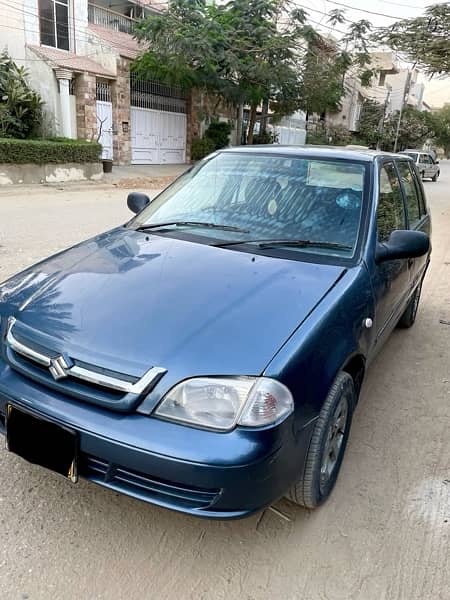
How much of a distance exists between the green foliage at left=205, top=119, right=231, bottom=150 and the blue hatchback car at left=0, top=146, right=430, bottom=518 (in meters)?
21.9

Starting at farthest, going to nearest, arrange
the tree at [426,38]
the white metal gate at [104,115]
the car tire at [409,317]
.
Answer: the white metal gate at [104,115] < the tree at [426,38] < the car tire at [409,317]

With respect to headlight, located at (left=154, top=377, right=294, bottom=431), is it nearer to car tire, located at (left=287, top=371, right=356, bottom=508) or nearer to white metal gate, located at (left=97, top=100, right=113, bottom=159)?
car tire, located at (left=287, top=371, right=356, bottom=508)


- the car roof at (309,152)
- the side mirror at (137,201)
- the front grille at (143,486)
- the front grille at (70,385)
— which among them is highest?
the car roof at (309,152)

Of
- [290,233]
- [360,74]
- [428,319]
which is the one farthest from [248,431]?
[360,74]

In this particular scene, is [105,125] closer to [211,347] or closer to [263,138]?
[263,138]

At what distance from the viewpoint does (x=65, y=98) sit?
16.8 m

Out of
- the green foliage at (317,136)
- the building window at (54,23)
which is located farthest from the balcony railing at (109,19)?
the green foliage at (317,136)

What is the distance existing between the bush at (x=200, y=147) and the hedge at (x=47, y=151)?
8.40 metres

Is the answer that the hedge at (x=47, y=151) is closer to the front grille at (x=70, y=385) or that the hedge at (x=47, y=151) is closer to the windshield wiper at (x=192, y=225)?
the windshield wiper at (x=192, y=225)

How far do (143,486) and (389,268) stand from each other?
1.94 metres

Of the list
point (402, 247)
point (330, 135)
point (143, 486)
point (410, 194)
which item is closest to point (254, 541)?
point (143, 486)

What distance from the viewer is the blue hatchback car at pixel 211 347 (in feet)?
5.76

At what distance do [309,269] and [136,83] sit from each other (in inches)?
796

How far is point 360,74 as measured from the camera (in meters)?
27.2
